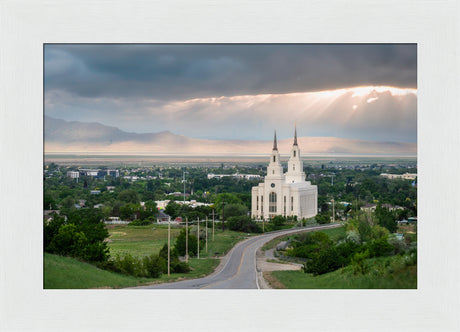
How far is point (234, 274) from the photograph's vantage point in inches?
442

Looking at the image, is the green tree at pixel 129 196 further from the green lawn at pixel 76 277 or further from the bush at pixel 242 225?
the green lawn at pixel 76 277

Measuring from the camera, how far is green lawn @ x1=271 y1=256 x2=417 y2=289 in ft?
29.2

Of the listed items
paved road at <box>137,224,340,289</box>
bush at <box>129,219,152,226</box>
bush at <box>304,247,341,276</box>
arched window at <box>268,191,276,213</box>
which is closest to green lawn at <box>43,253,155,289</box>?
paved road at <box>137,224,340,289</box>

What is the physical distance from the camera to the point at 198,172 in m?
21.3

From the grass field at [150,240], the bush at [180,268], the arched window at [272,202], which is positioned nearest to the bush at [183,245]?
the grass field at [150,240]

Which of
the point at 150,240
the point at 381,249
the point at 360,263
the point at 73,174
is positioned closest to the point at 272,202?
the point at 150,240

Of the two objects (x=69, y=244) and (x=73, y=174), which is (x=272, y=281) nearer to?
(x=69, y=244)

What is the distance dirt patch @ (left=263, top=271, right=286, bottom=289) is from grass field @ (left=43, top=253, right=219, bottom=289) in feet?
5.30

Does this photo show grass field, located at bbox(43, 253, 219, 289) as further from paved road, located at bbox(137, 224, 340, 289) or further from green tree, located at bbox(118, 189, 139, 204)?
green tree, located at bbox(118, 189, 139, 204)

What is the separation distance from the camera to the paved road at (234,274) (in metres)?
9.70

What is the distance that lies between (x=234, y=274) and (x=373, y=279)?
3444 millimetres
